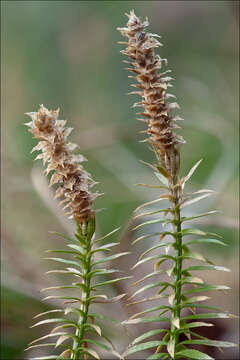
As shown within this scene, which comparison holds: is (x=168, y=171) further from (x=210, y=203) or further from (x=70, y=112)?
(x=70, y=112)

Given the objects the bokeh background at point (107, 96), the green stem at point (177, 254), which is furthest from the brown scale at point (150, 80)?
the bokeh background at point (107, 96)

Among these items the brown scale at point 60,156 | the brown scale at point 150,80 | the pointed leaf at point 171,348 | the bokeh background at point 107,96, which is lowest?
the pointed leaf at point 171,348

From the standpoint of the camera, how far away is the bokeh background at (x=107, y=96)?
39.0 inches

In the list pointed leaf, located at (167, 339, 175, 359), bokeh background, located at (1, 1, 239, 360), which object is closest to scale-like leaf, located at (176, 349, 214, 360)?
pointed leaf, located at (167, 339, 175, 359)

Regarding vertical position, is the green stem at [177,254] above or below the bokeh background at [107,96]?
below

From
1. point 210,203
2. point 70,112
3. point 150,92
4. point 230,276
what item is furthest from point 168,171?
point 70,112

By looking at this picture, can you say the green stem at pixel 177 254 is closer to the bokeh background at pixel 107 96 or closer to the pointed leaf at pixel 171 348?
the pointed leaf at pixel 171 348

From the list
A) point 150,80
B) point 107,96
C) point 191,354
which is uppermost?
point 107,96

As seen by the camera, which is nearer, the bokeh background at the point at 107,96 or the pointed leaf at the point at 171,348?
the pointed leaf at the point at 171,348

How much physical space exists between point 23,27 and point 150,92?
4.25ft

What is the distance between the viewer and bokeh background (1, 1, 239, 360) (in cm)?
99

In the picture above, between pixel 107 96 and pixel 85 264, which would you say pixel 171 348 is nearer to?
pixel 85 264

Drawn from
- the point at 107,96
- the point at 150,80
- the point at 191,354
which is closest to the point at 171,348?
the point at 191,354

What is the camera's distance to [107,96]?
→ 4.46 ft
